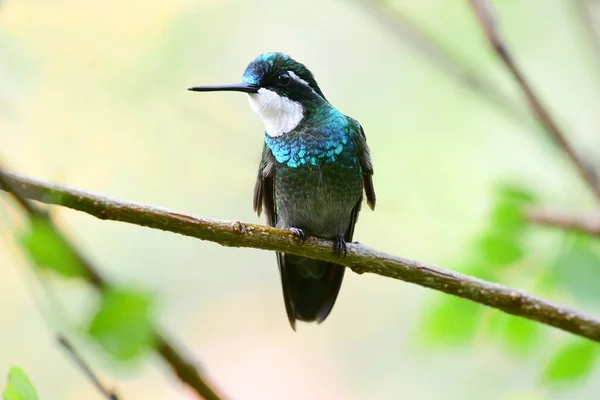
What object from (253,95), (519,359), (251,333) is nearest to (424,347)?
(519,359)

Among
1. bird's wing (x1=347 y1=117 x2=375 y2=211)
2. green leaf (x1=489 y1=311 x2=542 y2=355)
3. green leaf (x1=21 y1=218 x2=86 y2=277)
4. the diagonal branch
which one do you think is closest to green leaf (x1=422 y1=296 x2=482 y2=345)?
green leaf (x1=489 y1=311 x2=542 y2=355)

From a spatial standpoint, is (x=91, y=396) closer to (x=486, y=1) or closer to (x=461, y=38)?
(x=486, y=1)

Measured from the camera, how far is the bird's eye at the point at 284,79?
410 cm

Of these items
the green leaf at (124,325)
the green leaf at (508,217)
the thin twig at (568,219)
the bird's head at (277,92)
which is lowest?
the green leaf at (124,325)

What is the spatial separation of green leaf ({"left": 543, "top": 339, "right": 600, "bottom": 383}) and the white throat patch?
1.92 metres

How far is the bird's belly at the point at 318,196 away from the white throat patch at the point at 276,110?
26 cm

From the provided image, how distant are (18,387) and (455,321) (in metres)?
2.31

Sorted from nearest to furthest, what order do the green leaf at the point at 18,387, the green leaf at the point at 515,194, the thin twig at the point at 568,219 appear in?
the green leaf at the point at 18,387
the thin twig at the point at 568,219
the green leaf at the point at 515,194

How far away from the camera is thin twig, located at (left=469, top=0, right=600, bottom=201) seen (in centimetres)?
326

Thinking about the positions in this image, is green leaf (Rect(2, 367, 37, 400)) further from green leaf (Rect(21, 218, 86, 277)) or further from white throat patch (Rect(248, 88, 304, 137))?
white throat patch (Rect(248, 88, 304, 137))

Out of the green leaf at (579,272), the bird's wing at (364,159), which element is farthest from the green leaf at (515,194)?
the bird's wing at (364,159)

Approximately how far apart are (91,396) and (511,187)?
12.9 feet

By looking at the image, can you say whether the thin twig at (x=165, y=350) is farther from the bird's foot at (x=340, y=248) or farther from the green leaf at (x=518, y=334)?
the green leaf at (x=518, y=334)

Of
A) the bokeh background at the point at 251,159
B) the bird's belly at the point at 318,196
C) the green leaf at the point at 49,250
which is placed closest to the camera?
the green leaf at the point at 49,250
